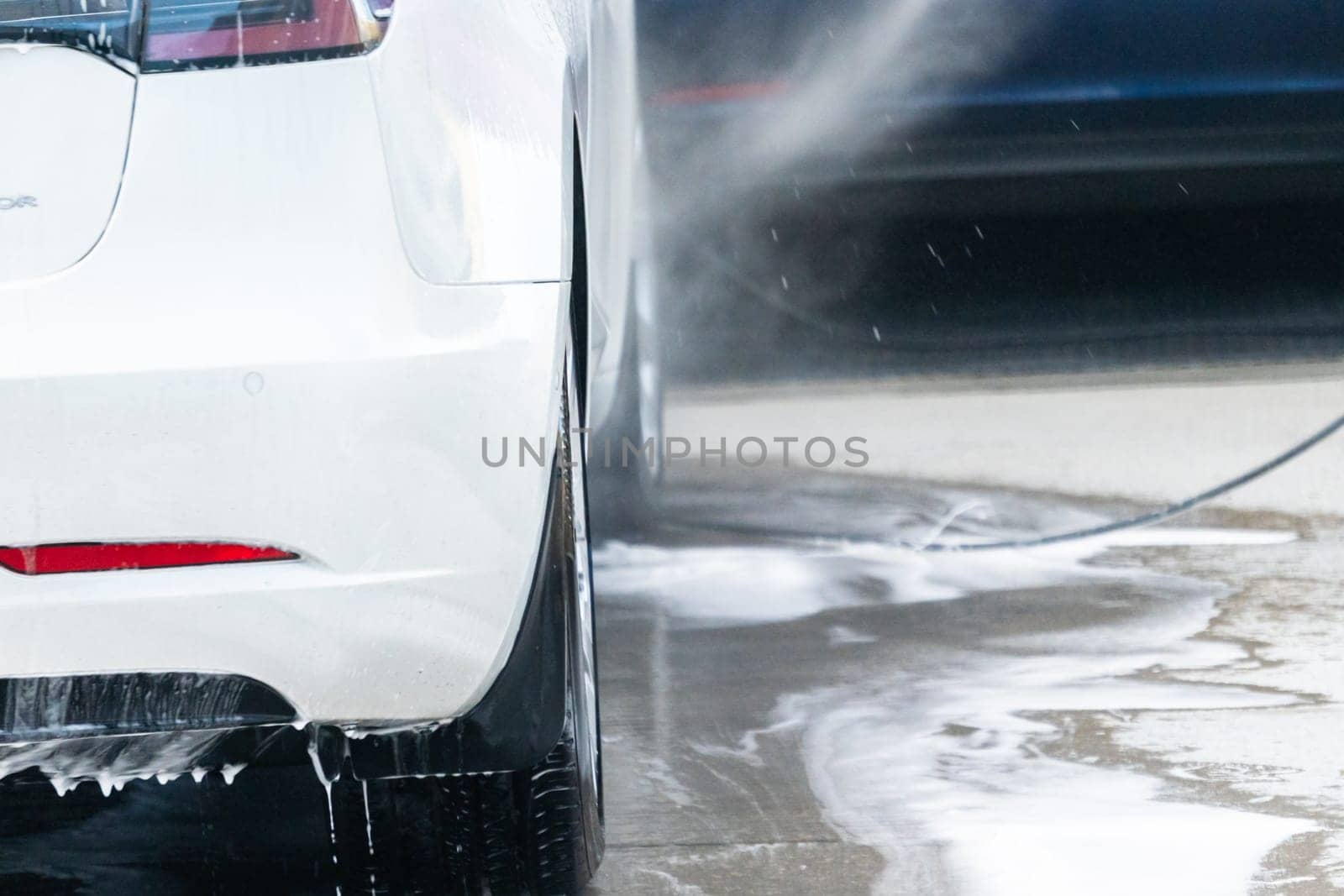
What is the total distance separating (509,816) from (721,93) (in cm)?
187

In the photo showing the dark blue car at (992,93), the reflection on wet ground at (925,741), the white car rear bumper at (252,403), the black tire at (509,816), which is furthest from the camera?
the dark blue car at (992,93)

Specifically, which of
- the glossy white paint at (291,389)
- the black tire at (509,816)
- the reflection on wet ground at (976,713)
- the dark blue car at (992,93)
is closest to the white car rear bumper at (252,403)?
the glossy white paint at (291,389)

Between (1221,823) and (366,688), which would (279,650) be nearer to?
(366,688)

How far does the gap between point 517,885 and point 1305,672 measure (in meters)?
1.58

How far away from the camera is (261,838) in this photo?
1.86m

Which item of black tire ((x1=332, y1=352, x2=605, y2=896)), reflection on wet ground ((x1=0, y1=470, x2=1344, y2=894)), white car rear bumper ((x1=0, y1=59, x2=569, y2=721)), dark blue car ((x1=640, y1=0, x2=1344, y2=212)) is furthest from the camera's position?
dark blue car ((x1=640, y1=0, x2=1344, y2=212))

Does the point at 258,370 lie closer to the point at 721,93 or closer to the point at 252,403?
the point at 252,403

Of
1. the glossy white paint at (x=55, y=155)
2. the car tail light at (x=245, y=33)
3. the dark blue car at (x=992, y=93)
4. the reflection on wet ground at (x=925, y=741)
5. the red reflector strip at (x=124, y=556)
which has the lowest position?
the reflection on wet ground at (x=925, y=741)

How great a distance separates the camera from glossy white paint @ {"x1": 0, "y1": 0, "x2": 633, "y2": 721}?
123cm

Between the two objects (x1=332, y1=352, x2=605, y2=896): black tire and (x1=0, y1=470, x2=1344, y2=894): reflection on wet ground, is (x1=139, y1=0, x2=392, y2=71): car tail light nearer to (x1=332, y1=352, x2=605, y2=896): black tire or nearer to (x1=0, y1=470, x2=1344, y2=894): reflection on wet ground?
(x1=332, y1=352, x2=605, y2=896): black tire

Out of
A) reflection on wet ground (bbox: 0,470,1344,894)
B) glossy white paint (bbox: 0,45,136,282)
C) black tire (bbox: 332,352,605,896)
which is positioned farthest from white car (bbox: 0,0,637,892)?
reflection on wet ground (bbox: 0,470,1344,894)

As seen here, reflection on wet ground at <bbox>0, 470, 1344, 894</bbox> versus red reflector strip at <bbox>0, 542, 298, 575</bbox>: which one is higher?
red reflector strip at <bbox>0, 542, 298, 575</bbox>

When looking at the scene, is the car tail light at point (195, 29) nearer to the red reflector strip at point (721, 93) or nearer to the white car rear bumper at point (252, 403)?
Result: the white car rear bumper at point (252, 403)

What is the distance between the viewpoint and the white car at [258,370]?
1231mm
